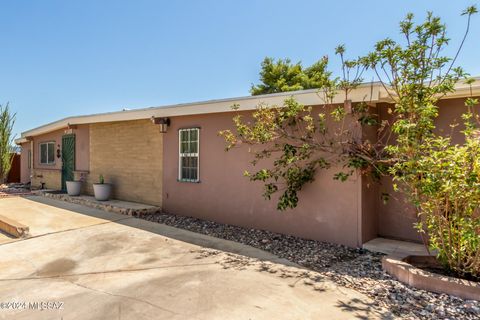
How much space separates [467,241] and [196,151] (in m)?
6.13

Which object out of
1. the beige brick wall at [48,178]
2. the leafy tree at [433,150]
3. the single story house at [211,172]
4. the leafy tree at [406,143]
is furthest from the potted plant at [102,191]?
the leafy tree at [433,150]

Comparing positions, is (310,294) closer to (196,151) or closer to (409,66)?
(409,66)

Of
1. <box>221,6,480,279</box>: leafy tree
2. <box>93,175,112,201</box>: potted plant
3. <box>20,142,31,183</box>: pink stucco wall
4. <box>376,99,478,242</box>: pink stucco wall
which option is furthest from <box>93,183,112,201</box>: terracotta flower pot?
<box>20,142,31,183</box>: pink stucco wall

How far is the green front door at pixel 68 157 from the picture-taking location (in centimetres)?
1316

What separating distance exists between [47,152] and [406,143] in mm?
15797

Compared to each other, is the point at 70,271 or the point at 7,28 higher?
the point at 7,28

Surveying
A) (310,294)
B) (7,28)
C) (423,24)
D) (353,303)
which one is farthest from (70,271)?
(7,28)

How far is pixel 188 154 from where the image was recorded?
864 cm

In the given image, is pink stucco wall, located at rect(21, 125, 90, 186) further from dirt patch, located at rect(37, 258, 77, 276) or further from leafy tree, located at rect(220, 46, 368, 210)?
leafy tree, located at rect(220, 46, 368, 210)

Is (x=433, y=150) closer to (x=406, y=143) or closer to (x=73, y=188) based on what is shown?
(x=406, y=143)

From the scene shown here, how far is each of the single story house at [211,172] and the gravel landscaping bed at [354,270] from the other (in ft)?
1.03

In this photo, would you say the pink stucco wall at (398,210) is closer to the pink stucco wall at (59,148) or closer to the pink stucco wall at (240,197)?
the pink stucco wall at (240,197)

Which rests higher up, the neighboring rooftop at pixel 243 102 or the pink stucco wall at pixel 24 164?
the neighboring rooftop at pixel 243 102

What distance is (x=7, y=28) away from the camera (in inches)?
455
